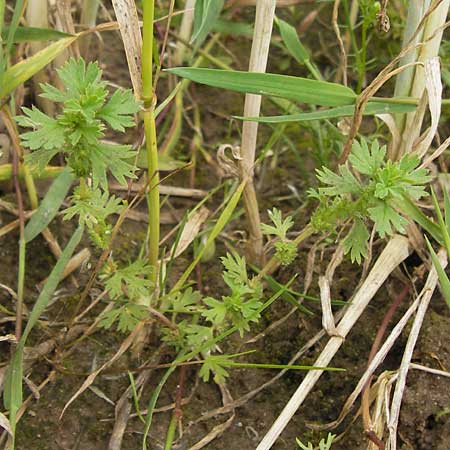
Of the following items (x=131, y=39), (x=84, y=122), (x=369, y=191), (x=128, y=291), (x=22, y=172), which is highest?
(x=131, y=39)

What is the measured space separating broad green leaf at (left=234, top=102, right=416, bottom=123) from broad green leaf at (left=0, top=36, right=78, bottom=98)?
0.42 meters

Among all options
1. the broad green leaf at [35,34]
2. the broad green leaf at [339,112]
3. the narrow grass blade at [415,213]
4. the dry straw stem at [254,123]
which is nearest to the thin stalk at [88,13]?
the broad green leaf at [35,34]

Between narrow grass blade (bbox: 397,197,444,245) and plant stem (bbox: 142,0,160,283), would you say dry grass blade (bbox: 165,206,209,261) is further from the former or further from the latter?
narrow grass blade (bbox: 397,197,444,245)

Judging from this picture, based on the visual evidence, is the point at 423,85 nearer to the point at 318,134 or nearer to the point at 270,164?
the point at 318,134

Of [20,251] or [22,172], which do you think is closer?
[20,251]

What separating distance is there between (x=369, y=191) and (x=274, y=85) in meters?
0.26

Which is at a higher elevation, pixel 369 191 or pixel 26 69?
pixel 26 69

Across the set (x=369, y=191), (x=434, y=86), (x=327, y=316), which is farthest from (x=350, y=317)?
(x=434, y=86)

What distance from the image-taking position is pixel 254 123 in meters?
1.64

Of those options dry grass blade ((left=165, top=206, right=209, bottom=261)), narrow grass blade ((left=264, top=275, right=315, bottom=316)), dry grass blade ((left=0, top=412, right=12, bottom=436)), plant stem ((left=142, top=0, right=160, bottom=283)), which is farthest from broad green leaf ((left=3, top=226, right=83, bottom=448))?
narrow grass blade ((left=264, top=275, right=315, bottom=316))

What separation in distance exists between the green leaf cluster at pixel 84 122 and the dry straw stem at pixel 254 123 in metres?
0.34

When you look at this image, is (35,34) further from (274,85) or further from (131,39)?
(274,85)

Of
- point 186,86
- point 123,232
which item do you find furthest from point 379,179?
point 186,86

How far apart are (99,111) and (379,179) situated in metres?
0.47
